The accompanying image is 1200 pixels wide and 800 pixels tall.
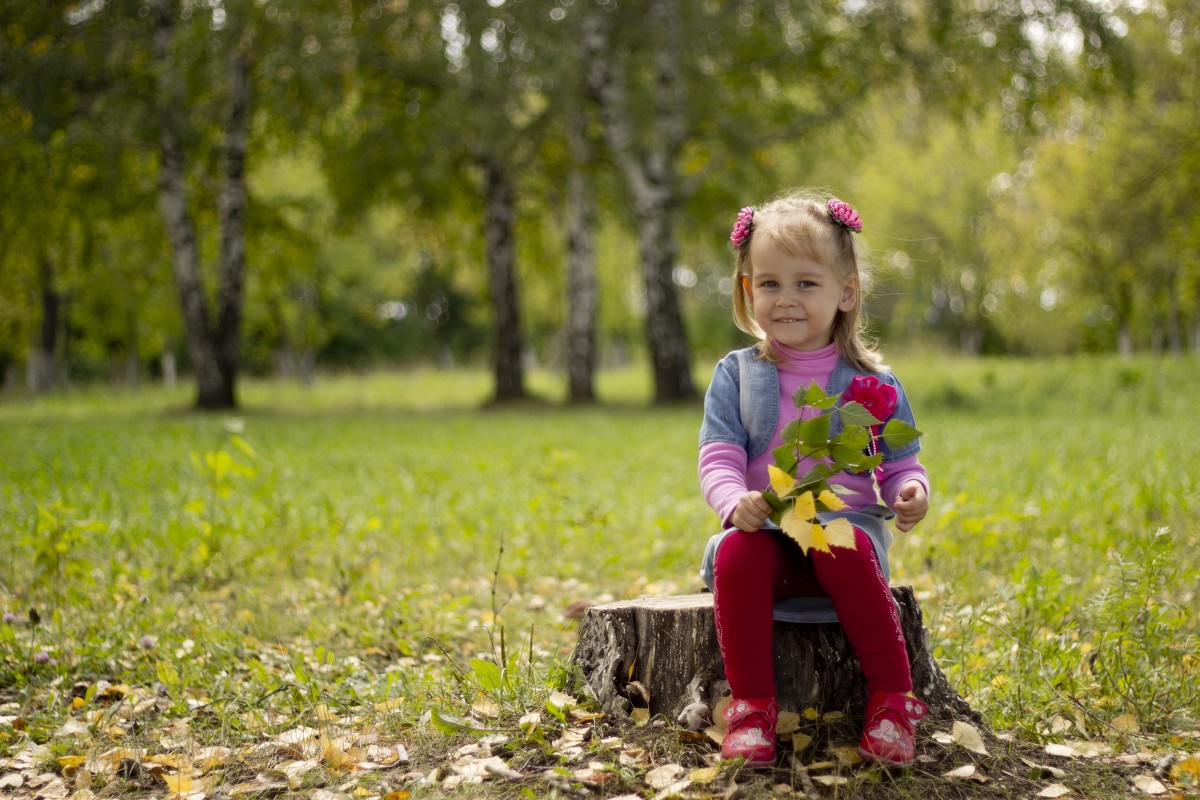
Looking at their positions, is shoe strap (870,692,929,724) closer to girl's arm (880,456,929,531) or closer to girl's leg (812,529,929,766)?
girl's leg (812,529,929,766)

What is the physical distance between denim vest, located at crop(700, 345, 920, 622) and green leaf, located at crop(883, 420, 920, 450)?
18 cm

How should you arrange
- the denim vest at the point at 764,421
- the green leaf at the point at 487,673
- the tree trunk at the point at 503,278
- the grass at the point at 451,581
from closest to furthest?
1. the denim vest at the point at 764,421
2. the green leaf at the point at 487,673
3. the grass at the point at 451,581
4. the tree trunk at the point at 503,278

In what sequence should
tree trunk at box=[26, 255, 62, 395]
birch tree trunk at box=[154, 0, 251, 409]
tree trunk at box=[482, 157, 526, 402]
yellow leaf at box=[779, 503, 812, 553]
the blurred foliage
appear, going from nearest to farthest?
yellow leaf at box=[779, 503, 812, 553]
the blurred foliage
birch tree trunk at box=[154, 0, 251, 409]
tree trunk at box=[482, 157, 526, 402]
tree trunk at box=[26, 255, 62, 395]

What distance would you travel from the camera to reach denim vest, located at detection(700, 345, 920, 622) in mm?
2875

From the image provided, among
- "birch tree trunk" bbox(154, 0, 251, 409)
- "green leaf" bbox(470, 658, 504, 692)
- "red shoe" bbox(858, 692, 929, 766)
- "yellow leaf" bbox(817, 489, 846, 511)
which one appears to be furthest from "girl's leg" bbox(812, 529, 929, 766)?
"birch tree trunk" bbox(154, 0, 251, 409)

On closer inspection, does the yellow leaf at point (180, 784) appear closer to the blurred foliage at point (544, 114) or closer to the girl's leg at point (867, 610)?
the girl's leg at point (867, 610)

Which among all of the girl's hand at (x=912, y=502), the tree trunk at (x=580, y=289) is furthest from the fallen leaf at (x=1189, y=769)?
the tree trunk at (x=580, y=289)

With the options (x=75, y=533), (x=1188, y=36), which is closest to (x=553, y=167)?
(x=1188, y=36)

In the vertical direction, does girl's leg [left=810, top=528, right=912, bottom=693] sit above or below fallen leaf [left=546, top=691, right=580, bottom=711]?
above

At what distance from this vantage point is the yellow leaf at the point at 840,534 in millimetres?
2457

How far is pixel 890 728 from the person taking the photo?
2.70m

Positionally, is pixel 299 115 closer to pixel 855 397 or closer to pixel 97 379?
pixel 855 397

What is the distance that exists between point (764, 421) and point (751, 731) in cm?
84

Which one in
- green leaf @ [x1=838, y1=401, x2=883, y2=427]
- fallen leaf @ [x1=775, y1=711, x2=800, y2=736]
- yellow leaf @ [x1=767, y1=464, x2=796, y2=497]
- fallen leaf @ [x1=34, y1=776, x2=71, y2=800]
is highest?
green leaf @ [x1=838, y1=401, x2=883, y2=427]
